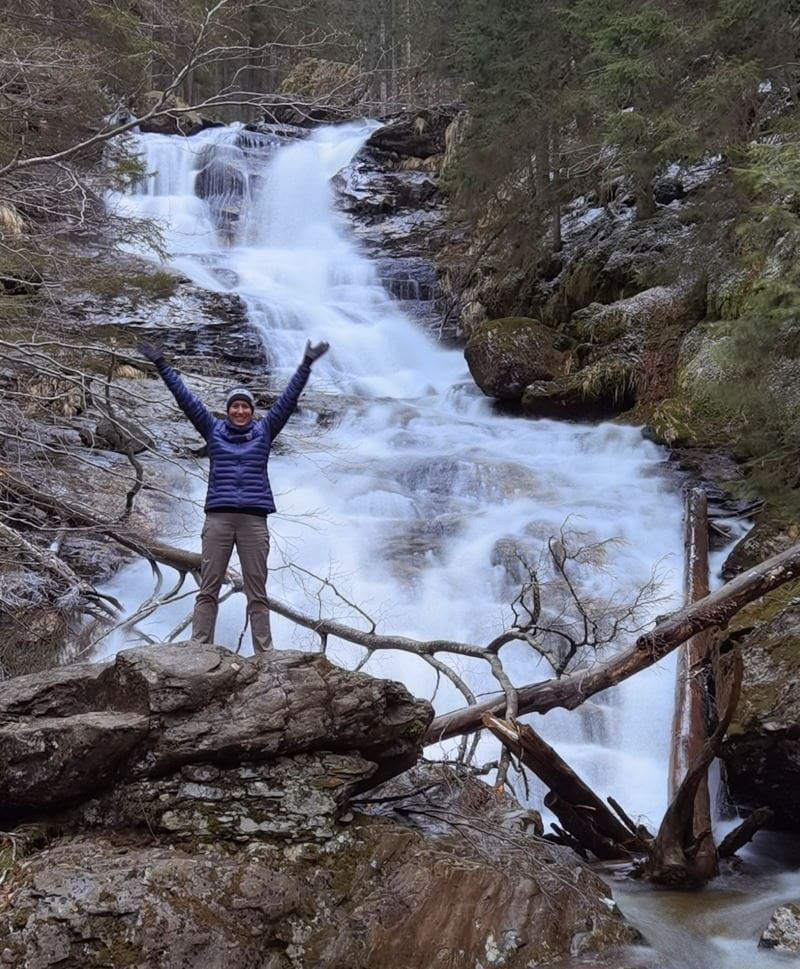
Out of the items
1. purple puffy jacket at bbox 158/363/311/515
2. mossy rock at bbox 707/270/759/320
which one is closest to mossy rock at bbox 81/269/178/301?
purple puffy jacket at bbox 158/363/311/515

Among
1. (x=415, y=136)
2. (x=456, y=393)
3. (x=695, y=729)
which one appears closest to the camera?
(x=695, y=729)

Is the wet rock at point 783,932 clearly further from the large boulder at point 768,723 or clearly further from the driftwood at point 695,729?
the large boulder at point 768,723

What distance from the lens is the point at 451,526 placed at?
36.8 feet

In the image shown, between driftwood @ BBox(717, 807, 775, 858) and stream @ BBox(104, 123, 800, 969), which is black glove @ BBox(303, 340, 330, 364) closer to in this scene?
stream @ BBox(104, 123, 800, 969)

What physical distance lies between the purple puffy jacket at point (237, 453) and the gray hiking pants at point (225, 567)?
11cm

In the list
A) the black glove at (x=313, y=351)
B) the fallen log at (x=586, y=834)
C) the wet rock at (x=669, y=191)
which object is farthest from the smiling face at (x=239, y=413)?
the wet rock at (x=669, y=191)

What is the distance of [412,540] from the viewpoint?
10.9 meters

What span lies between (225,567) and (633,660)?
2675 millimetres

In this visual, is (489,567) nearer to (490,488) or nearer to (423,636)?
(423,636)

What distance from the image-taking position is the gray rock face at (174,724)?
160 inches

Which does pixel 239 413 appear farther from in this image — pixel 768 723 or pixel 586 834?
pixel 768 723

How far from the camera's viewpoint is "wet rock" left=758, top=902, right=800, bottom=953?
4.64 meters

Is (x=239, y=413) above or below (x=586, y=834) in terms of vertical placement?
above

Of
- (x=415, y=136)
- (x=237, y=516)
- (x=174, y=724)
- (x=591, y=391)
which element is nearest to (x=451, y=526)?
(x=591, y=391)
